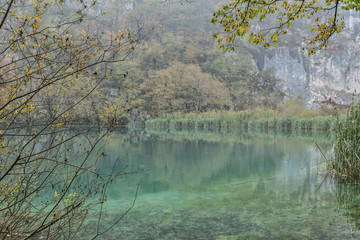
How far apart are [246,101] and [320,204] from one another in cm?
2642

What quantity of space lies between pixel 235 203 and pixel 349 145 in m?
2.04

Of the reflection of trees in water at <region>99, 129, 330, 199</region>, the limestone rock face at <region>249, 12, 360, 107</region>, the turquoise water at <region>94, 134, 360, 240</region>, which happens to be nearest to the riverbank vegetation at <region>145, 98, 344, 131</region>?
the reflection of trees in water at <region>99, 129, 330, 199</region>

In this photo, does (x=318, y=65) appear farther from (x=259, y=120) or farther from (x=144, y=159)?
(x=144, y=159)

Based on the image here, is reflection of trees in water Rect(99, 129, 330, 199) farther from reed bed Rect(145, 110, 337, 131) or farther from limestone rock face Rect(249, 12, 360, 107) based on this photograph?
limestone rock face Rect(249, 12, 360, 107)

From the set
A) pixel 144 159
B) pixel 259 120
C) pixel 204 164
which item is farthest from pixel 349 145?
pixel 259 120

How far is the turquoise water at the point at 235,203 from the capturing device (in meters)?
3.14

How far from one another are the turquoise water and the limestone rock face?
31870 mm

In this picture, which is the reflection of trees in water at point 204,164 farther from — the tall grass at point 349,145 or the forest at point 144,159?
the tall grass at point 349,145

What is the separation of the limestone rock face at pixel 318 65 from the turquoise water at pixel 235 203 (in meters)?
31.9

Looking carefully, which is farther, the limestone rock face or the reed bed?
the limestone rock face

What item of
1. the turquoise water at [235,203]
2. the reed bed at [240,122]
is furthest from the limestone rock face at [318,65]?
the turquoise water at [235,203]

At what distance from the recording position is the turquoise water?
314 centimetres

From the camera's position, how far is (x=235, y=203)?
424 centimetres

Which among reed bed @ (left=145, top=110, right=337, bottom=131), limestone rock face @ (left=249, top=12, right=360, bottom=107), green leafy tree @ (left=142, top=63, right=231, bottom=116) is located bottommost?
reed bed @ (left=145, top=110, right=337, bottom=131)
